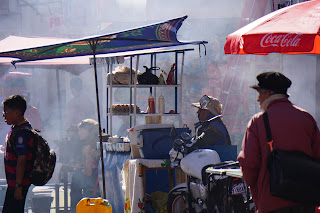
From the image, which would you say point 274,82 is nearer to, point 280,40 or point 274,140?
point 274,140

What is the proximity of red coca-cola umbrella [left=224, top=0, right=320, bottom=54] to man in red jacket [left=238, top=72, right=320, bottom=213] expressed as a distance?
2.87 ft

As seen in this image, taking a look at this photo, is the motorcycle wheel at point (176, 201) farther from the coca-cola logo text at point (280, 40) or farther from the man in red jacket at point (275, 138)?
the man in red jacket at point (275, 138)

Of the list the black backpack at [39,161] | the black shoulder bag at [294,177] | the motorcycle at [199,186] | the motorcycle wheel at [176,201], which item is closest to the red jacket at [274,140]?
the black shoulder bag at [294,177]

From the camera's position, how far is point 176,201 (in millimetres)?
7062

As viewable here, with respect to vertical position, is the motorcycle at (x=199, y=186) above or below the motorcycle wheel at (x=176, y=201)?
above

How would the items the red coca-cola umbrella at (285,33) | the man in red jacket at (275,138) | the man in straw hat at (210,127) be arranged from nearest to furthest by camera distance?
the man in red jacket at (275,138)
the red coca-cola umbrella at (285,33)
the man in straw hat at (210,127)

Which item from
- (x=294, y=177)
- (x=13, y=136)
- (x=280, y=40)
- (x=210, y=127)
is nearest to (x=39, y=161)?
(x=13, y=136)

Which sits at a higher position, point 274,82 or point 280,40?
point 280,40

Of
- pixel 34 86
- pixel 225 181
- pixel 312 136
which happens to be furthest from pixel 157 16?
pixel 312 136

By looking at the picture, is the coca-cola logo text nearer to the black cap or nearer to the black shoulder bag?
the black cap

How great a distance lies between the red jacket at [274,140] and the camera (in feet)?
13.7

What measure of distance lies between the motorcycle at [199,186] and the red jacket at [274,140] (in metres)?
1.34

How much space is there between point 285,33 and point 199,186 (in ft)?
7.22

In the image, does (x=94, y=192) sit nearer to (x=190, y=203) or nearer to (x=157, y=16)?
(x=190, y=203)
